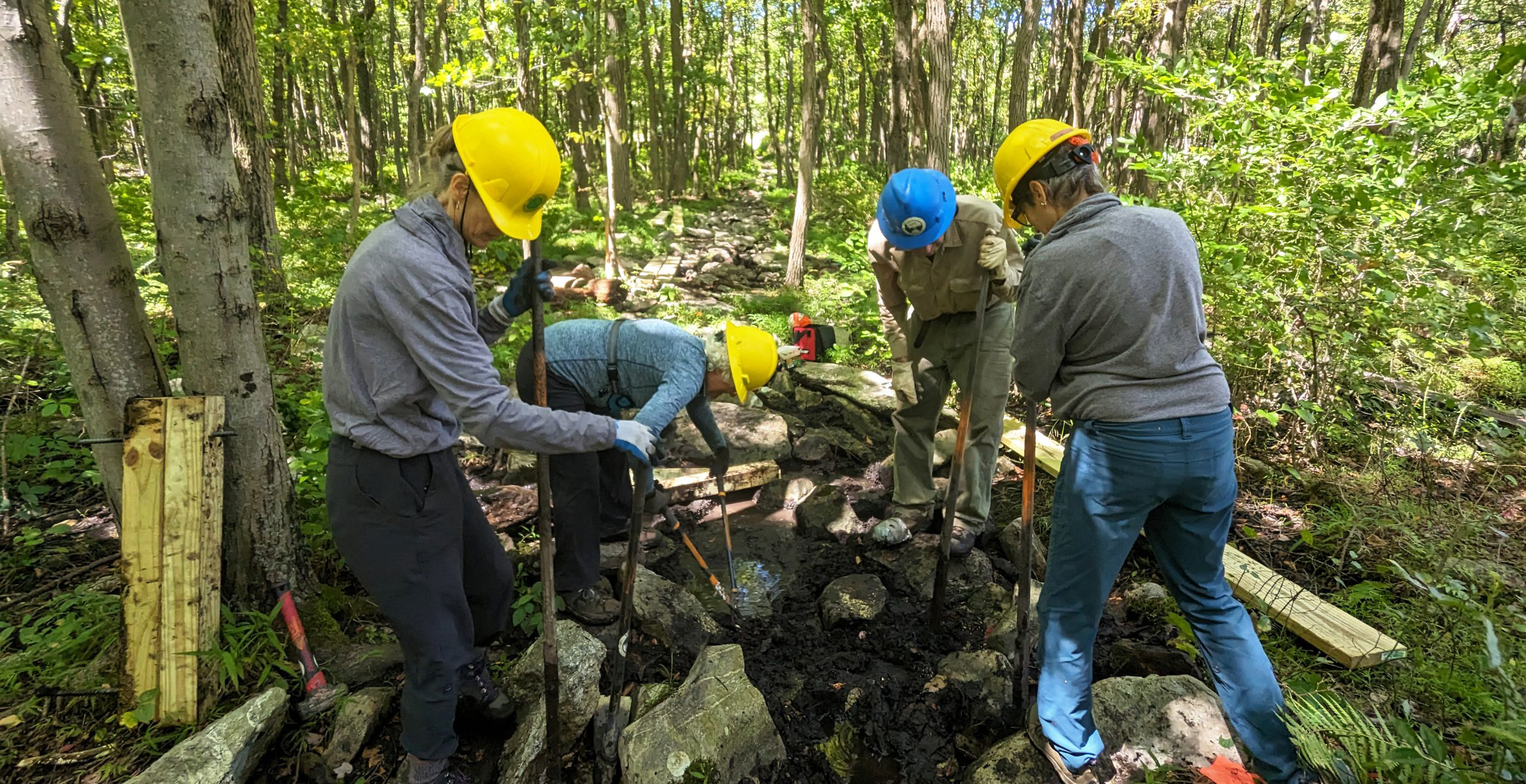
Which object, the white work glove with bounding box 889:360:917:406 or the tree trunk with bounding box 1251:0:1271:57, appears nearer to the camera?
the white work glove with bounding box 889:360:917:406

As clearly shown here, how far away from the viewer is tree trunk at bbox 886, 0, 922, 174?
777cm

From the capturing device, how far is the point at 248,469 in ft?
9.33

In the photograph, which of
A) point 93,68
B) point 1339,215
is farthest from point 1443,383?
point 93,68

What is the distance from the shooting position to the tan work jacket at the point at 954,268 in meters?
3.72

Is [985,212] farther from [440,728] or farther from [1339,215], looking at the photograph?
[440,728]

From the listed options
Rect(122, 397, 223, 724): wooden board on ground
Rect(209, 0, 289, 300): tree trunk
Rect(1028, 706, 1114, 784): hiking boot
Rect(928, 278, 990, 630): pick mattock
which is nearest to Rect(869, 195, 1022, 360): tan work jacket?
Rect(928, 278, 990, 630): pick mattock

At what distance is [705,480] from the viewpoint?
17.3ft

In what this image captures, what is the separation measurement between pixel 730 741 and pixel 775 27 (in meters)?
26.7

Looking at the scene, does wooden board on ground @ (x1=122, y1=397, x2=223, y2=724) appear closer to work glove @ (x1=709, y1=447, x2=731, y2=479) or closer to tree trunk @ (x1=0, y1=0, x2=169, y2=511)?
tree trunk @ (x1=0, y1=0, x2=169, y2=511)

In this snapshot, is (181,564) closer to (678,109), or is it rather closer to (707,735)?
(707,735)

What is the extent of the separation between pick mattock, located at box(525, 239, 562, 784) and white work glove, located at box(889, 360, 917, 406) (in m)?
2.54

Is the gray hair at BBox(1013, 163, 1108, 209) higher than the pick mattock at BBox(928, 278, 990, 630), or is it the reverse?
the gray hair at BBox(1013, 163, 1108, 209)

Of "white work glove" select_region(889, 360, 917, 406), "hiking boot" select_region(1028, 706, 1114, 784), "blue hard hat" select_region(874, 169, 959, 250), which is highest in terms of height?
"blue hard hat" select_region(874, 169, 959, 250)

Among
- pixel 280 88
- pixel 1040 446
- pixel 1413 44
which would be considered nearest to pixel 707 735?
pixel 1040 446
